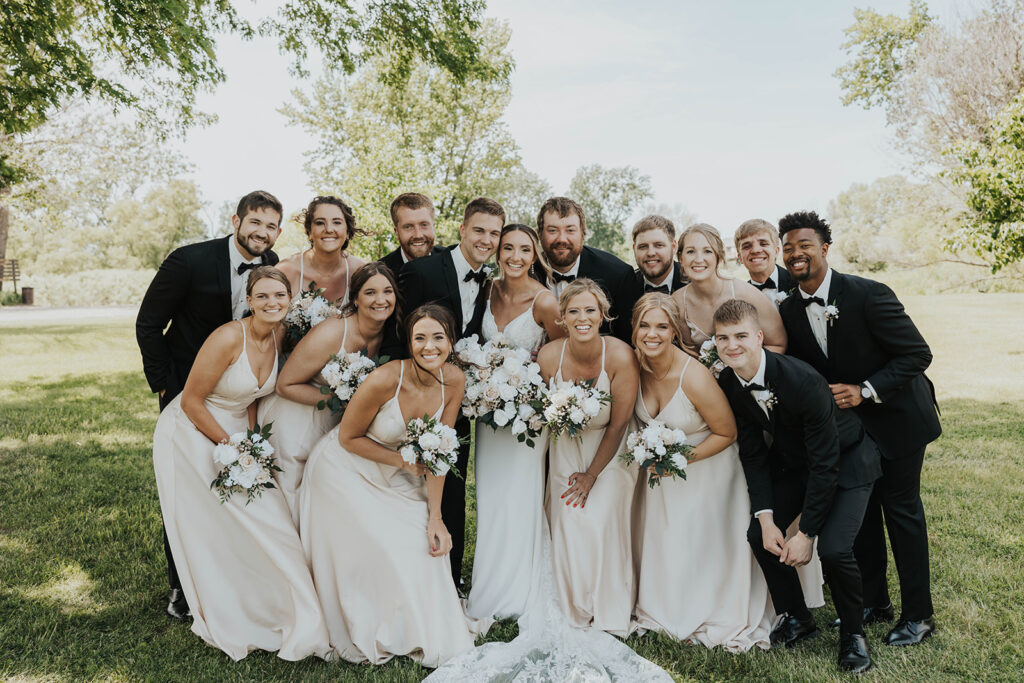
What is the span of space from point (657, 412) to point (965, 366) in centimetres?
1482

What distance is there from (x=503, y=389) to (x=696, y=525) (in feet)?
5.31

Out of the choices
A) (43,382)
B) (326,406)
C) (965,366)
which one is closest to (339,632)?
(326,406)

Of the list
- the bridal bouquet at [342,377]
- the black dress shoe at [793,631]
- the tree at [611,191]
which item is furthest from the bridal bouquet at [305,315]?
the tree at [611,191]

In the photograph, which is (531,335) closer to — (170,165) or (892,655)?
(892,655)

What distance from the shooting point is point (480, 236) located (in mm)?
5074

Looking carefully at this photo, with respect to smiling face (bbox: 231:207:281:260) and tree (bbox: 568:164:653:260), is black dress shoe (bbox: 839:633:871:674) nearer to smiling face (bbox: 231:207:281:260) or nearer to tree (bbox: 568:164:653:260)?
smiling face (bbox: 231:207:281:260)

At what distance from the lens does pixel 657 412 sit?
15.0 ft

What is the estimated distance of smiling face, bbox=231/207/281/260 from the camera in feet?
15.7

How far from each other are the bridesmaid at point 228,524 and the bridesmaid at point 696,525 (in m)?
2.29

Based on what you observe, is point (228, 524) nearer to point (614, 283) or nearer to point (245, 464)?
point (245, 464)

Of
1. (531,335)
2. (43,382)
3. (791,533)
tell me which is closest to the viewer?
(791,533)

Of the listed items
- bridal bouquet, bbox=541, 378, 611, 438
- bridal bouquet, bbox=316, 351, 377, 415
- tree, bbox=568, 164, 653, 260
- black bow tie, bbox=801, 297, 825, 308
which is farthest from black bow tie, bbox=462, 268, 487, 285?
tree, bbox=568, 164, 653, 260

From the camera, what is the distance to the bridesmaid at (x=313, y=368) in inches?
180

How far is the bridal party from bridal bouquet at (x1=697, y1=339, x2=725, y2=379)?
0.02m
